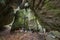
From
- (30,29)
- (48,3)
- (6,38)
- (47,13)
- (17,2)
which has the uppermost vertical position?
(17,2)

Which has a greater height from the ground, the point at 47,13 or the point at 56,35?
the point at 47,13

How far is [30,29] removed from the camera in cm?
512

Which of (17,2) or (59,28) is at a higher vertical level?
(17,2)

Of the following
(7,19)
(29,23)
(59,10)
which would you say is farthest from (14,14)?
(59,10)

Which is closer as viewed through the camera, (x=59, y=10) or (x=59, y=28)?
(x=59, y=10)

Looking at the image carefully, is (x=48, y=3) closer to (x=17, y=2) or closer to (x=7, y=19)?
(x=7, y=19)

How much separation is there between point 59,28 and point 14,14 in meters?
3.65

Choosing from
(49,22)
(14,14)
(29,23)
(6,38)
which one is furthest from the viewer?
(14,14)

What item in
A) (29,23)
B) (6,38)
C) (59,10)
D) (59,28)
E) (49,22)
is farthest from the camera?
(29,23)

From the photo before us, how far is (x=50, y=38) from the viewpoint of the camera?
335cm

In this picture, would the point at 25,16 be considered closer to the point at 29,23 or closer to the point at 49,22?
the point at 29,23

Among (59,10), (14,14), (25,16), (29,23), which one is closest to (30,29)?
(29,23)

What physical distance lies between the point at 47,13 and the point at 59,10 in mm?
422

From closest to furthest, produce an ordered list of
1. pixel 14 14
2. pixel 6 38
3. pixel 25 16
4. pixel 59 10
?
1. pixel 59 10
2. pixel 6 38
3. pixel 25 16
4. pixel 14 14
